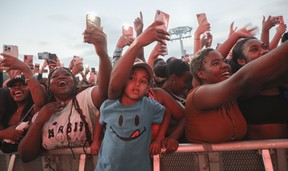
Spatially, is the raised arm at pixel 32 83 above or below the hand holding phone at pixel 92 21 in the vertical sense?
below

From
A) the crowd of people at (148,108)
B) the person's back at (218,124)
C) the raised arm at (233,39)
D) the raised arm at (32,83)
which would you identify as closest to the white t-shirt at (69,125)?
the crowd of people at (148,108)

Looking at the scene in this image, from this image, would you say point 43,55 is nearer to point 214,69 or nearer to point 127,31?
point 127,31

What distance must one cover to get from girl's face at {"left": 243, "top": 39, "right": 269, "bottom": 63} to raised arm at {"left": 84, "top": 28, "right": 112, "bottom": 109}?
1.39 meters

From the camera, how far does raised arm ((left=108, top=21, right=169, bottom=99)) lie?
6.00 feet

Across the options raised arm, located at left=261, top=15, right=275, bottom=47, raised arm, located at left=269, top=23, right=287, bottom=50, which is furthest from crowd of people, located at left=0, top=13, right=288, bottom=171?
raised arm, located at left=269, top=23, right=287, bottom=50

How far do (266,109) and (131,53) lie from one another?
118 centimetres

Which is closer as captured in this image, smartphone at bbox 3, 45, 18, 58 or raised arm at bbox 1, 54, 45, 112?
raised arm at bbox 1, 54, 45, 112

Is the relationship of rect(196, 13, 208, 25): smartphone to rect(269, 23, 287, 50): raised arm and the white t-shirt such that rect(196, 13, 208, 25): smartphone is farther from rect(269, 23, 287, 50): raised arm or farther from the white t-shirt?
the white t-shirt

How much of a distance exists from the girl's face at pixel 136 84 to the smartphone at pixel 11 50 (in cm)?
204

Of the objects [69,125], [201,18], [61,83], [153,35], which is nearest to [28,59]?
[61,83]

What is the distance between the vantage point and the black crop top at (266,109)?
1943 millimetres

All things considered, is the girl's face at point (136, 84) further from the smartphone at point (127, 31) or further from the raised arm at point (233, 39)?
the smartphone at point (127, 31)

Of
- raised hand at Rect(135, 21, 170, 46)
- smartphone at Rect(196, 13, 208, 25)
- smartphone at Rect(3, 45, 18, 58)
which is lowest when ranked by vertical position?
raised hand at Rect(135, 21, 170, 46)

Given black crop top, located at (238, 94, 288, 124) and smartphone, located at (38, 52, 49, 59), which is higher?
smartphone, located at (38, 52, 49, 59)
